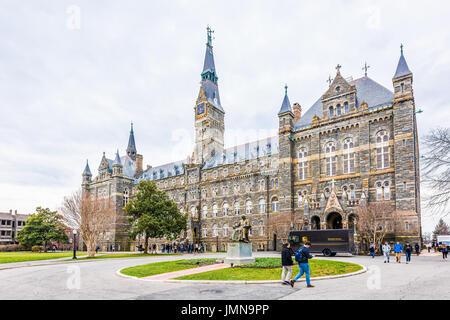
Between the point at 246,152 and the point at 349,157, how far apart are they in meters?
22.3

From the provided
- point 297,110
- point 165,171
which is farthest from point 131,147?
point 297,110

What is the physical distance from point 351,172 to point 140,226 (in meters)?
30.9

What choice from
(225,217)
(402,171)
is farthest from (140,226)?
(402,171)

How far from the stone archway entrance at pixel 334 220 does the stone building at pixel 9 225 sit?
101471mm

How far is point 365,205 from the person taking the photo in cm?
3809

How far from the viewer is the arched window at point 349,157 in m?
43.0

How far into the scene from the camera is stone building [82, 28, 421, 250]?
38.9 metres

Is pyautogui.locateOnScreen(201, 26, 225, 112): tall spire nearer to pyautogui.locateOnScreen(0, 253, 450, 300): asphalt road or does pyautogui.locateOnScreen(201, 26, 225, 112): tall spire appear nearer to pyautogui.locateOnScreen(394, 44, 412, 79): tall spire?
pyautogui.locateOnScreen(394, 44, 412, 79): tall spire

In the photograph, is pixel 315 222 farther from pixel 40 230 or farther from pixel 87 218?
pixel 40 230

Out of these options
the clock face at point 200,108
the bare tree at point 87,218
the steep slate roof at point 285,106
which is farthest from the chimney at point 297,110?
the bare tree at point 87,218

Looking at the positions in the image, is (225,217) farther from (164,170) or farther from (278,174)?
Result: (164,170)

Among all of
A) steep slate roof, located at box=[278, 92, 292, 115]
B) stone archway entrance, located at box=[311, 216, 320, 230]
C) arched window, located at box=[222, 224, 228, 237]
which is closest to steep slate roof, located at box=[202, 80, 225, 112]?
steep slate roof, located at box=[278, 92, 292, 115]

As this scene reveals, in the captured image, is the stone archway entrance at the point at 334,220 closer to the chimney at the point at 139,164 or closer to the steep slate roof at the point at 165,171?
the steep slate roof at the point at 165,171

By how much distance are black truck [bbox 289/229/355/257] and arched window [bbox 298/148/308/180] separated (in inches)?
499
